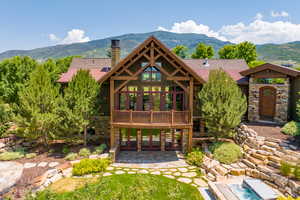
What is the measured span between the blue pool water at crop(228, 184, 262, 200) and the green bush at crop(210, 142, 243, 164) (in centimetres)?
228

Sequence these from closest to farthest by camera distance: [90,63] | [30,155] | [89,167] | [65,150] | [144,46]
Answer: [89,167] < [144,46] < [30,155] < [65,150] < [90,63]

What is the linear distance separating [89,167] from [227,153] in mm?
7784

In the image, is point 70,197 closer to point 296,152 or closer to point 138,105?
point 138,105

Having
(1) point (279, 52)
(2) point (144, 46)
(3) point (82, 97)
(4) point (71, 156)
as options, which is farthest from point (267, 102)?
(1) point (279, 52)

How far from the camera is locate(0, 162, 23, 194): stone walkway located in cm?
945

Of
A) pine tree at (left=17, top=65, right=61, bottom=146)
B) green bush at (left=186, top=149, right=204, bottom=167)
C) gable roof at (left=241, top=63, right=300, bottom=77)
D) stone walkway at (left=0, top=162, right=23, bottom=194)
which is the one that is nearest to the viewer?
stone walkway at (left=0, top=162, right=23, bottom=194)

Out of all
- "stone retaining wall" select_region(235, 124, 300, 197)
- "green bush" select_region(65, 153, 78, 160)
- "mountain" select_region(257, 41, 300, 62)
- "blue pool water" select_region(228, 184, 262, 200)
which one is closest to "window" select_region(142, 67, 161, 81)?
"green bush" select_region(65, 153, 78, 160)

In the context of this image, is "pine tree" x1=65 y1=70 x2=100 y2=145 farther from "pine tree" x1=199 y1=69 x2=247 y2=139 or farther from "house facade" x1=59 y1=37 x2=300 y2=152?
"pine tree" x1=199 y1=69 x2=247 y2=139

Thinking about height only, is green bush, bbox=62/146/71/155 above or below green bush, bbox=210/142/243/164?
below

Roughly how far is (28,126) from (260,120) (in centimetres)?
1671

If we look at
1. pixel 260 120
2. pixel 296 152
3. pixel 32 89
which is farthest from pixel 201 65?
pixel 32 89

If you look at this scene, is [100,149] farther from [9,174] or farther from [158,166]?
[9,174]

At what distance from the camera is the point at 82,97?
1258 centimetres

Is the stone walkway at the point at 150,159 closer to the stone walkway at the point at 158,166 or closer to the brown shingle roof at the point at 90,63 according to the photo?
the stone walkway at the point at 158,166
